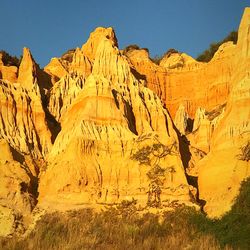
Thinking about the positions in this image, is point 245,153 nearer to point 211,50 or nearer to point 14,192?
point 14,192

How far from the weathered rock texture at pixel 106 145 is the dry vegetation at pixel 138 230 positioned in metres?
1.18

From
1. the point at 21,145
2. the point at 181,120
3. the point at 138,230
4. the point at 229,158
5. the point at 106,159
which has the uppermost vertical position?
the point at 181,120

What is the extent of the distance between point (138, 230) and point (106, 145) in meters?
7.15

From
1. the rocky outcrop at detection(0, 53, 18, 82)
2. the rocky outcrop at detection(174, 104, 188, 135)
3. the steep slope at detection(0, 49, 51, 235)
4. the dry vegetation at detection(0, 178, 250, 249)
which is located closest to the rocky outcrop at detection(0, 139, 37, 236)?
the steep slope at detection(0, 49, 51, 235)

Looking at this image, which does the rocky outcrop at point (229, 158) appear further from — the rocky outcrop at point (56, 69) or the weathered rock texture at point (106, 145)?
the rocky outcrop at point (56, 69)

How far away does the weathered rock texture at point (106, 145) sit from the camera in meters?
33.3

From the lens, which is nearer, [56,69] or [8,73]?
[8,73]

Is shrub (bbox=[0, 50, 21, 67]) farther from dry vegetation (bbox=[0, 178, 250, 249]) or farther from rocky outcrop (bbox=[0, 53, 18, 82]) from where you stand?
dry vegetation (bbox=[0, 178, 250, 249])

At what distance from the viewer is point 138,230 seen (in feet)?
99.5

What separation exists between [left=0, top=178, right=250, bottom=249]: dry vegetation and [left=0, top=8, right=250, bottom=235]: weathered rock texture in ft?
3.86

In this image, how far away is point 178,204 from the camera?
32.2 m

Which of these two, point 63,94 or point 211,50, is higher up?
point 211,50

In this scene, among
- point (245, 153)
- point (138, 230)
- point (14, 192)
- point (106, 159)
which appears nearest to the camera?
point (138, 230)

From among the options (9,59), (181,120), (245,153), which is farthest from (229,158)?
(9,59)
